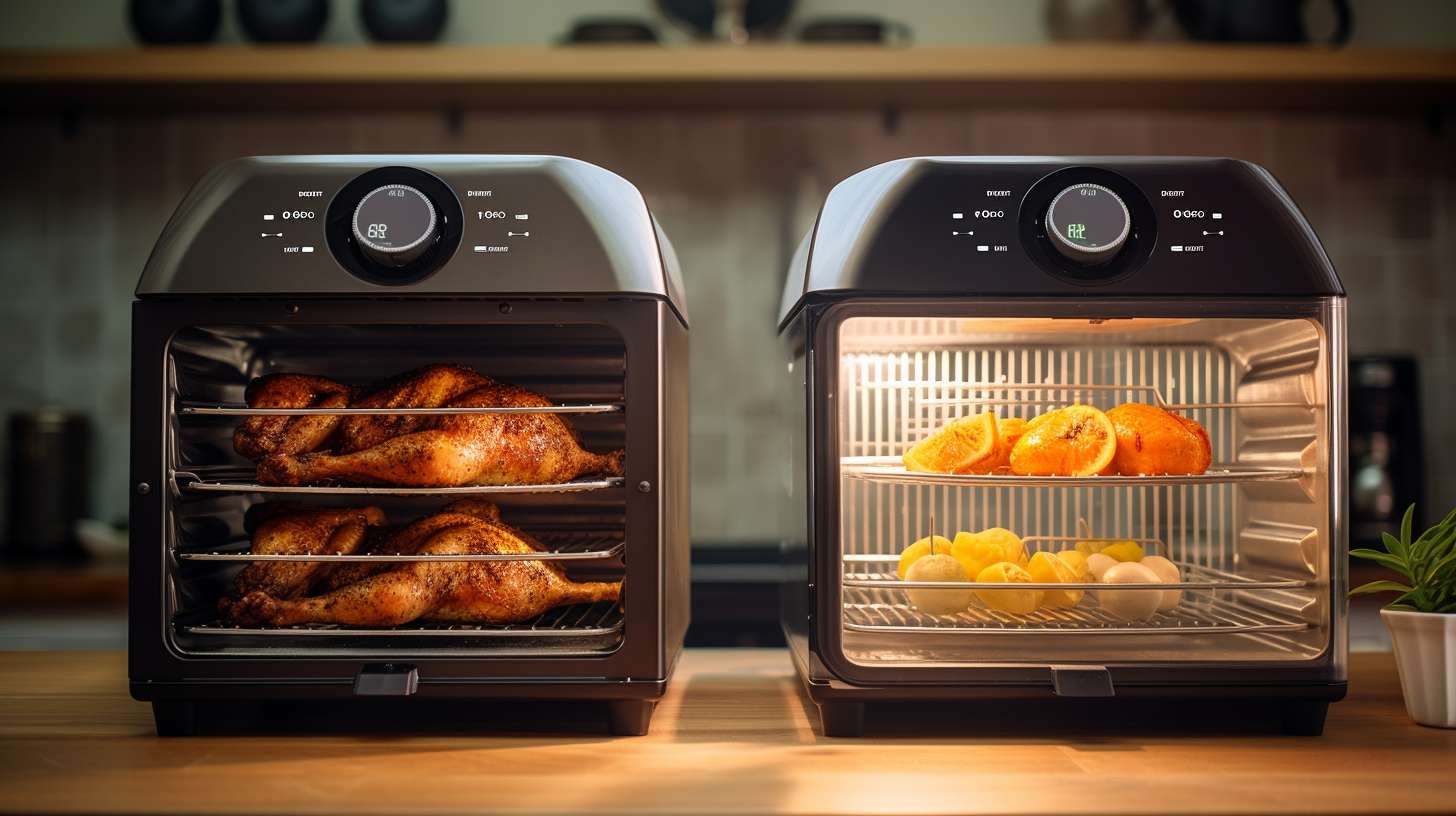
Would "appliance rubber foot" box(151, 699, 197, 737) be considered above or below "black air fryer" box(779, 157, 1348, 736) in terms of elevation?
below

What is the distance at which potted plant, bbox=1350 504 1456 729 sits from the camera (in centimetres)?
88

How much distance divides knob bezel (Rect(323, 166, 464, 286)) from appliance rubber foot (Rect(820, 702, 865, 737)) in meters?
0.49

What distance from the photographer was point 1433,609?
0.90 meters

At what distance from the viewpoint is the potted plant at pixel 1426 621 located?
876 mm

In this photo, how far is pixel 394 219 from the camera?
868 mm

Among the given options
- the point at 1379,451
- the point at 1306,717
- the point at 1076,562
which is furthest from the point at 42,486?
the point at 1379,451

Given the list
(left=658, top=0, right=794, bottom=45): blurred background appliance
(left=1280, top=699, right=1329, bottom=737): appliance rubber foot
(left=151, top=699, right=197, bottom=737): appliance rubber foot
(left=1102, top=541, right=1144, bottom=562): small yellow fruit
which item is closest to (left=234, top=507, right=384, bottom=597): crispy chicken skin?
(left=151, top=699, right=197, bottom=737): appliance rubber foot

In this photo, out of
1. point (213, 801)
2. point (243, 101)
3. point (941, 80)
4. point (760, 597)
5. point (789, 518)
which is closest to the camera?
point (213, 801)

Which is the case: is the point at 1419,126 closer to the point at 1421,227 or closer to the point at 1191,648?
the point at 1421,227

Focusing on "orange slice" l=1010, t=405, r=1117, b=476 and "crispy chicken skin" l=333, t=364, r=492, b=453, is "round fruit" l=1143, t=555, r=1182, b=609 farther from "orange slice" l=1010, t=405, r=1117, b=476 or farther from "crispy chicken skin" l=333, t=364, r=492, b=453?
"crispy chicken skin" l=333, t=364, r=492, b=453

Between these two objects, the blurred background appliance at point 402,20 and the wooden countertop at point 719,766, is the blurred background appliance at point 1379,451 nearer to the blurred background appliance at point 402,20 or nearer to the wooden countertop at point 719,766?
the wooden countertop at point 719,766

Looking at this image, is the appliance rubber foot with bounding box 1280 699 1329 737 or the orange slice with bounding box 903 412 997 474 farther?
the orange slice with bounding box 903 412 997 474

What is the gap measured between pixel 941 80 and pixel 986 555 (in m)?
1.41

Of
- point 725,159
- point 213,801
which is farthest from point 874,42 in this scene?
point 213,801
